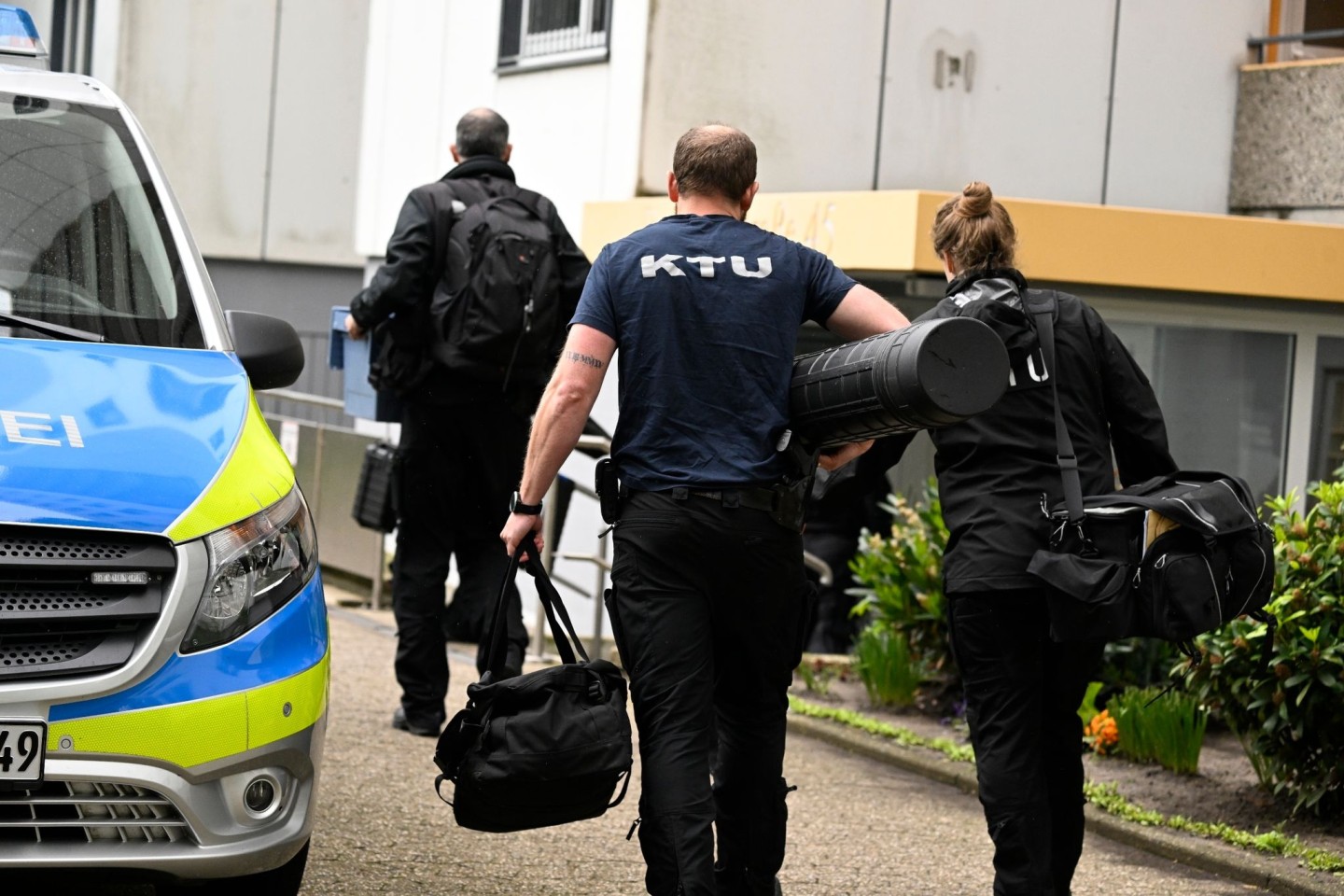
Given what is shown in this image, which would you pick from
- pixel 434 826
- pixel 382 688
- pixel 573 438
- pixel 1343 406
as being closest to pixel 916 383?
pixel 573 438

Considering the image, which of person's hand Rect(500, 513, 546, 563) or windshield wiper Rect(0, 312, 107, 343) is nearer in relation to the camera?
person's hand Rect(500, 513, 546, 563)

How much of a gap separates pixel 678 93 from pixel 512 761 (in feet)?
22.5

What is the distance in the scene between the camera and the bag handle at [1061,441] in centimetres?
467

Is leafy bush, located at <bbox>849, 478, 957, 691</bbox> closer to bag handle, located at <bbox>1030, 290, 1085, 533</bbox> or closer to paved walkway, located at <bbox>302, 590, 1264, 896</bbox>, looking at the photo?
paved walkway, located at <bbox>302, 590, 1264, 896</bbox>

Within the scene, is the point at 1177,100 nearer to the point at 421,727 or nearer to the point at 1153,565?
the point at 421,727

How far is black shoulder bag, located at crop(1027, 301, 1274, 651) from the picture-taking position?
455 cm

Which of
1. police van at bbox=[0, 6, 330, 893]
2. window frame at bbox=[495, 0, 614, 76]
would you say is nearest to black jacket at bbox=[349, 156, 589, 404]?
police van at bbox=[0, 6, 330, 893]

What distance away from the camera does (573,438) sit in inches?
172

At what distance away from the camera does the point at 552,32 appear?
1190 cm

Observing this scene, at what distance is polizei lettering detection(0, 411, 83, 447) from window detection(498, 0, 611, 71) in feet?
23.7

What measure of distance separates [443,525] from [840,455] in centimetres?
291

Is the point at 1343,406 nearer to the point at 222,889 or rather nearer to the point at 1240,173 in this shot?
the point at 1240,173

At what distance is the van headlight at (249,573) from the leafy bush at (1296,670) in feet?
11.2

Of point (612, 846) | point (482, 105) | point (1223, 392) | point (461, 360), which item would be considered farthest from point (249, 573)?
point (482, 105)
